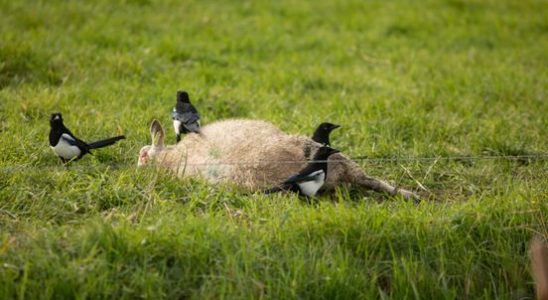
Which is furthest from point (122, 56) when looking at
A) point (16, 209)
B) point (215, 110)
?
point (16, 209)

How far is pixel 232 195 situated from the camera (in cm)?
523

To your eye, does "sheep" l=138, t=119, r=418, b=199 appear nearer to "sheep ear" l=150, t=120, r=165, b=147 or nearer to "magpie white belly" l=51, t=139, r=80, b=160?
"sheep ear" l=150, t=120, r=165, b=147

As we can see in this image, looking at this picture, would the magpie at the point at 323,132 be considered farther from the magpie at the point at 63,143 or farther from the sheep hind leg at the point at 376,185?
the magpie at the point at 63,143

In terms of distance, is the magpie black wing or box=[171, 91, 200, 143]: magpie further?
box=[171, 91, 200, 143]: magpie

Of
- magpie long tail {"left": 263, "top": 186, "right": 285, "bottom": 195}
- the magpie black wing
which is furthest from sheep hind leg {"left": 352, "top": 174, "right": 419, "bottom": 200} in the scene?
the magpie black wing

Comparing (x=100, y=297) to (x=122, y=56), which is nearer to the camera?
(x=100, y=297)

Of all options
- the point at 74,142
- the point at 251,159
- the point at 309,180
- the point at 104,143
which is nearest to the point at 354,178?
the point at 309,180

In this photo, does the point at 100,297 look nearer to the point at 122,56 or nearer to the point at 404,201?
the point at 404,201

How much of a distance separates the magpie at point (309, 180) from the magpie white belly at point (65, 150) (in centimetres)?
167

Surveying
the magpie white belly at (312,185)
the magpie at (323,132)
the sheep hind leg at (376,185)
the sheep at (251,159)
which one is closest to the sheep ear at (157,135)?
the sheep at (251,159)

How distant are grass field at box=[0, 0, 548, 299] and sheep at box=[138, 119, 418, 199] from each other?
0.50 feet

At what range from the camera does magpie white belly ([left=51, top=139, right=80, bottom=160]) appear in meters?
5.55

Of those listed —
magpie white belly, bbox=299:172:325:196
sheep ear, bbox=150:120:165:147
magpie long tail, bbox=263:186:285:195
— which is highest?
sheep ear, bbox=150:120:165:147

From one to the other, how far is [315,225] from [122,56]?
5.11 meters
